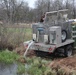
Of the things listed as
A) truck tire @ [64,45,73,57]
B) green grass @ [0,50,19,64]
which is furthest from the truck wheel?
green grass @ [0,50,19,64]

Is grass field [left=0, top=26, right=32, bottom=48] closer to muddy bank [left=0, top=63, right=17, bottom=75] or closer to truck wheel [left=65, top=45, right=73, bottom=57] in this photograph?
muddy bank [left=0, top=63, right=17, bottom=75]

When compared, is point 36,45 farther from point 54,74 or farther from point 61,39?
point 54,74

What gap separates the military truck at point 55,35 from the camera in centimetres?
1166

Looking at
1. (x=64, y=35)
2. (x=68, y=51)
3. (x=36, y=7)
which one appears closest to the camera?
(x=64, y=35)

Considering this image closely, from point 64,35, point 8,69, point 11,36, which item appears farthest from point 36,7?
point 8,69

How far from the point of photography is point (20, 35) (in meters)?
15.8

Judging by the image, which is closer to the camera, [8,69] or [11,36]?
[8,69]

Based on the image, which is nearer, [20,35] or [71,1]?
[20,35]

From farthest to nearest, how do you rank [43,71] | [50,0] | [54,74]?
[50,0] < [43,71] < [54,74]

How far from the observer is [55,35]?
38.1 ft

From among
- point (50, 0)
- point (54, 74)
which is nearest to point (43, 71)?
point (54, 74)

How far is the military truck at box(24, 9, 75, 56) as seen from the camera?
11664mm

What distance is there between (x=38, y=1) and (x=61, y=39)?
49965 millimetres

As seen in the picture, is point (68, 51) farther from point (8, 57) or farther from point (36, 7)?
point (36, 7)
